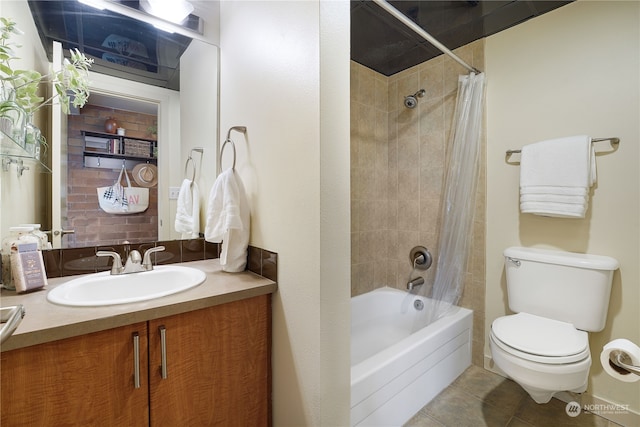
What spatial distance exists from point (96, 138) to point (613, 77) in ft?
8.46

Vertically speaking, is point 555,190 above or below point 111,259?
above

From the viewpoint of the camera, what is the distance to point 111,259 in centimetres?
137

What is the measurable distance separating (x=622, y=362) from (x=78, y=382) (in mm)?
1363

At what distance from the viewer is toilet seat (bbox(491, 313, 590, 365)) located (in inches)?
49.0

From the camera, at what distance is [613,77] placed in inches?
58.2

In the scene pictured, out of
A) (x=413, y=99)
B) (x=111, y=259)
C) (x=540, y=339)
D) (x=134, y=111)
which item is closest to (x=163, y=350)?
(x=111, y=259)

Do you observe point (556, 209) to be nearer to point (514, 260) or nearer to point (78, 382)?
point (514, 260)

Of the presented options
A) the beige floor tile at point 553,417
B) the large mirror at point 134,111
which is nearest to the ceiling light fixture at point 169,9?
the large mirror at point 134,111

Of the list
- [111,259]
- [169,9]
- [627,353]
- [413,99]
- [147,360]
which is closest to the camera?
[627,353]

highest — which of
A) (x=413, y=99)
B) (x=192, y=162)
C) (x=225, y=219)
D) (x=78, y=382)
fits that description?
(x=413, y=99)

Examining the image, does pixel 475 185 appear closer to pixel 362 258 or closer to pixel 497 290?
pixel 497 290

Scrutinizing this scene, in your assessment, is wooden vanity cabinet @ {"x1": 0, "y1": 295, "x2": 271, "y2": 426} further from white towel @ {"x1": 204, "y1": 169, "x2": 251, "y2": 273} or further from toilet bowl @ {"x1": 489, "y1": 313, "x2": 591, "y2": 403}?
toilet bowl @ {"x1": 489, "y1": 313, "x2": 591, "y2": 403}

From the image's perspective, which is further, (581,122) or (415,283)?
(415,283)

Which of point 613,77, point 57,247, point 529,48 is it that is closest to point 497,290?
→ point 613,77
